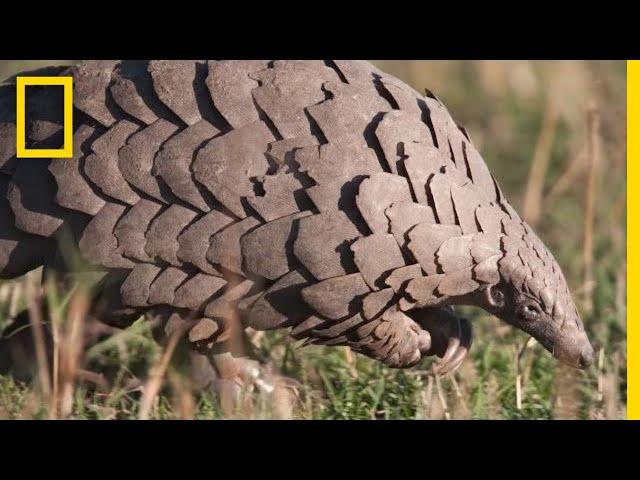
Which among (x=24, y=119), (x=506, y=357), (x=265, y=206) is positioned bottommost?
(x=506, y=357)

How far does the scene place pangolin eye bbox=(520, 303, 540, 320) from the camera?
362 cm

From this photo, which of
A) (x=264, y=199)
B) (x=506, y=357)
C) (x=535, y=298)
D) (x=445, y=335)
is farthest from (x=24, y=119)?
(x=506, y=357)

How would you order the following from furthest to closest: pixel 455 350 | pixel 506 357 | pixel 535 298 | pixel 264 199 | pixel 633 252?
pixel 633 252, pixel 506 357, pixel 455 350, pixel 535 298, pixel 264 199

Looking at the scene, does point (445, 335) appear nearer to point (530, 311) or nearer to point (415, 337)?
point (415, 337)

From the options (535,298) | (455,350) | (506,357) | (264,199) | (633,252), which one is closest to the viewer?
(264,199)

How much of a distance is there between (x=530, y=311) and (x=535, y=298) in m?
0.05

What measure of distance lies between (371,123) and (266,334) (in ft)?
4.44

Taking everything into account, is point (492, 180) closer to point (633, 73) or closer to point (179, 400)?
point (633, 73)

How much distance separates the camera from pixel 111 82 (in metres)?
3.56

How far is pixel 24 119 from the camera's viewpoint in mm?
3645

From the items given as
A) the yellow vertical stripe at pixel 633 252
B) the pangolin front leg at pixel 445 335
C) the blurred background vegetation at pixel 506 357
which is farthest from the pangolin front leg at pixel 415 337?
the yellow vertical stripe at pixel 633 252

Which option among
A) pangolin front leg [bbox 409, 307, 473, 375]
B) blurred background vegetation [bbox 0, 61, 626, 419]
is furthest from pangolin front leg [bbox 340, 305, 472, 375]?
blurred background vegetation [bbox 0, 61, 626, 419]

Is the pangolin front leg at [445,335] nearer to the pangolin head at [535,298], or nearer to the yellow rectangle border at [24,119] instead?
the pangolin head at [535,298]

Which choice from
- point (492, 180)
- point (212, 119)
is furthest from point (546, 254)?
point (212, 119)
